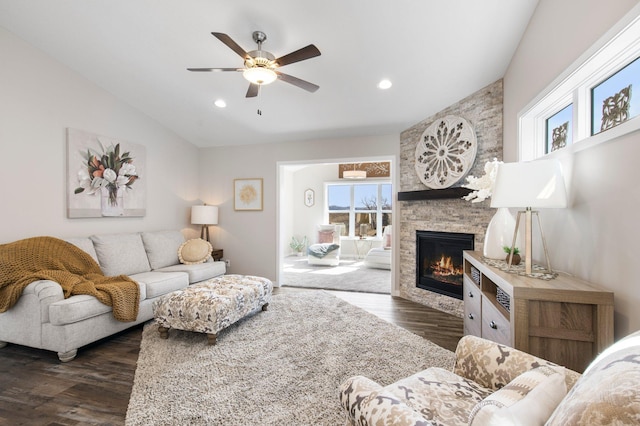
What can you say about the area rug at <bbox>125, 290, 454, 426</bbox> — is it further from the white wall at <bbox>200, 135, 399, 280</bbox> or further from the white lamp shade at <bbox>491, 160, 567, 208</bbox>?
the white wall at <bbox>200, 135, 399, 280</bbox>

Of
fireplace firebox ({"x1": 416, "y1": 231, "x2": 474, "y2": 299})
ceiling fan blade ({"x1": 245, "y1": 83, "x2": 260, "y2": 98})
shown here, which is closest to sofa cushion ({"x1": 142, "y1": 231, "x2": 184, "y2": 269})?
ceiling fan blade ({"x1": 245, "y1": 83, "x2": 260, "y2": 98})

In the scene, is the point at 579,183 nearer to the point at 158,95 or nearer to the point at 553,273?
the point at 553,273

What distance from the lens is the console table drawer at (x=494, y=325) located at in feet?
5.65

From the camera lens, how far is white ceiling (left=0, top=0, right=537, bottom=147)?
2516 mm

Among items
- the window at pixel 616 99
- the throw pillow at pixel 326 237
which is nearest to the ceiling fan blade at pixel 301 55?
the window at pixel 616 99

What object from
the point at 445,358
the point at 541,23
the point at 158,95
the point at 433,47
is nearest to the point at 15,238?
the point at 158,95

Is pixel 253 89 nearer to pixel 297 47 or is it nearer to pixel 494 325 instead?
pixel 297 47

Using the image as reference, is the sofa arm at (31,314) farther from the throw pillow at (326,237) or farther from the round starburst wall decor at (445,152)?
the throw pillow at (326,237)

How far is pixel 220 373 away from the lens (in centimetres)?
232

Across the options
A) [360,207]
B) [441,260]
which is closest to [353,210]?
[360,207]

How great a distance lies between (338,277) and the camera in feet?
19.2

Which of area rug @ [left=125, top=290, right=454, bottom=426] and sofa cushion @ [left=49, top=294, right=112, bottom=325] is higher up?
sofa cushion @ [left=49, top=294, right=112, bottom=325]

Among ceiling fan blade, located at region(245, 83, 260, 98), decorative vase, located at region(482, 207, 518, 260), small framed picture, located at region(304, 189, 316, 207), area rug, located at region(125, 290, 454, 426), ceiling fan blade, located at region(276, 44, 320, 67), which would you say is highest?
ceiling fan blade, located at region(276, 44, 320, 67)

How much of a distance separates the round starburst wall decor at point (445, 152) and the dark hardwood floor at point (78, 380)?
1.74 meters
